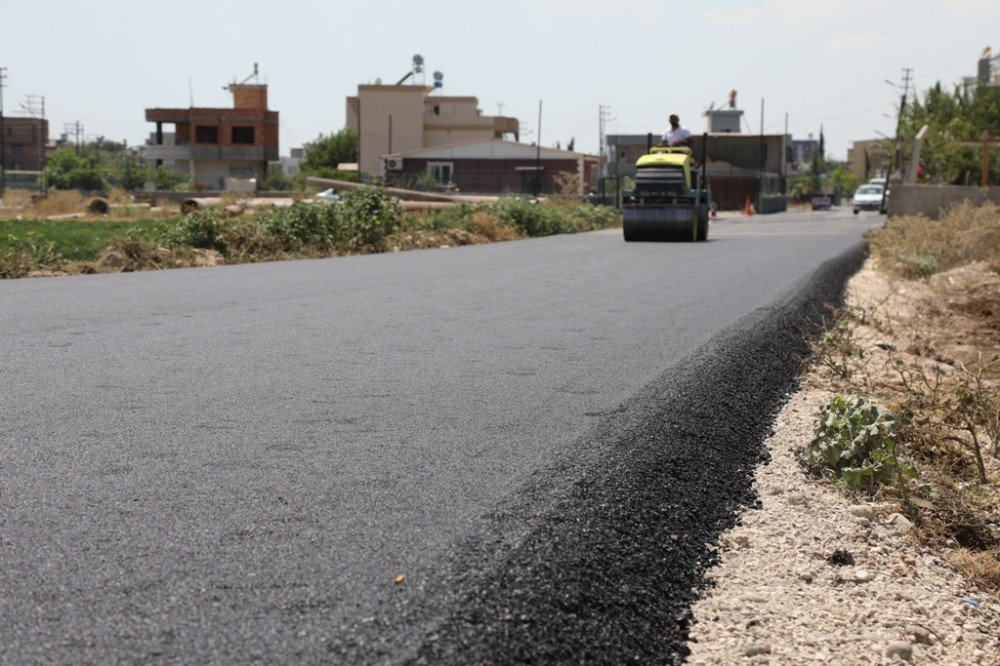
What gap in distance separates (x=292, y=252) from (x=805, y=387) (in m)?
14.5

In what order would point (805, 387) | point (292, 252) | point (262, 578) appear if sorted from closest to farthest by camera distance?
point (262, 578), point (805, 387), point (292, 252)

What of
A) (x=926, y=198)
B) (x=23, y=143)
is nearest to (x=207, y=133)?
(x=23, y=143)

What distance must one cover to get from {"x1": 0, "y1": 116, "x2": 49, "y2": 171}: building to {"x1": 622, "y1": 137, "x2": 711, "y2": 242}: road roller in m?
144

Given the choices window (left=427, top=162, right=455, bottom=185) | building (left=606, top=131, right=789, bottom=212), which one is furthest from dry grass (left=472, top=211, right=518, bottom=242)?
window (left=427, top=162, right=455, bottom=185)

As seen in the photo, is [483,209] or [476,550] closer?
[476,550]

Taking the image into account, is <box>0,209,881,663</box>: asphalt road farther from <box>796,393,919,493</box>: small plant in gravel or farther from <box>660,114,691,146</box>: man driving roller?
<box>660,114,691,146</box>: man driving roller

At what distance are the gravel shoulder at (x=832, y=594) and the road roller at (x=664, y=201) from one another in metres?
20.3

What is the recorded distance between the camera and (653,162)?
2722 centimetres

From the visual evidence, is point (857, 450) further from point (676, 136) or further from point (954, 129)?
point (954, 129)

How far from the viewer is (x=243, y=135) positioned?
11694 cm

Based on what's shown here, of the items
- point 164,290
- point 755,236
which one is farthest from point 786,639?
point 755,236

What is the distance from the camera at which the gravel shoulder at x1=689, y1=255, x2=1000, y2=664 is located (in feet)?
16.2

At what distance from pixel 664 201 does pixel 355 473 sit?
22.2 metres

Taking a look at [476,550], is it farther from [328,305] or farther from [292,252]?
[292,252]
